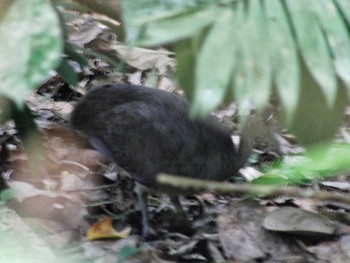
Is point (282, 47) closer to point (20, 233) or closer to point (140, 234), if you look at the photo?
point (20, 233)

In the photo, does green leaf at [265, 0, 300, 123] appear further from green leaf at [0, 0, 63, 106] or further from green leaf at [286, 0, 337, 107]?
green leaf at [0, 0, 63, 106]

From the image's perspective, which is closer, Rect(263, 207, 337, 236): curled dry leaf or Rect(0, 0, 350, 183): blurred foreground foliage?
Rect(0, 0, 350, 183): blurred foreground foliage

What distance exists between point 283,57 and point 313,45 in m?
0.09

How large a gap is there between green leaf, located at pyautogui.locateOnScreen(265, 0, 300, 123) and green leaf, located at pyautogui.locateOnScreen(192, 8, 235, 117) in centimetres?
12

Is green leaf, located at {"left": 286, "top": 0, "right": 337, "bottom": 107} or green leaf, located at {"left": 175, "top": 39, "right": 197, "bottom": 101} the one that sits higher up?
green leaf, located at {"left": 286, "top": 0, "right": 337, "bottom": 107}

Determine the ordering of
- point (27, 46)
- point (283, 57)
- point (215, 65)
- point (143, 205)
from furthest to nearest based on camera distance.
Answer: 1. point (143, 205)
2. point (283, 57)
3. point (215, 65)
4. point (27, 46)

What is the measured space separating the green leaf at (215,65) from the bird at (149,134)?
1.58 m

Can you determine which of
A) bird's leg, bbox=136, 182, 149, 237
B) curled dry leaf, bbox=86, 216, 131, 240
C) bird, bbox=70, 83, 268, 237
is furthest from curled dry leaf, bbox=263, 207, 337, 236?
curled dry leaf, bbox=86, 216, 131, 240

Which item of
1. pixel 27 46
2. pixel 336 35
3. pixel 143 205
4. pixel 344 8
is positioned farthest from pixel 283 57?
pixel 143 205

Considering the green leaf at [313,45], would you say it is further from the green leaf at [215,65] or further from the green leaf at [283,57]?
the green leaf at [215,65]

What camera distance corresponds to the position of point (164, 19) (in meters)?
1.85

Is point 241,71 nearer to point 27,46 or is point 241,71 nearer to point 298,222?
point 27,46

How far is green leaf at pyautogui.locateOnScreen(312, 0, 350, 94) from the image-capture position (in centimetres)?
204

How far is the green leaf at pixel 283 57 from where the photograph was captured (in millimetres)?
1895
